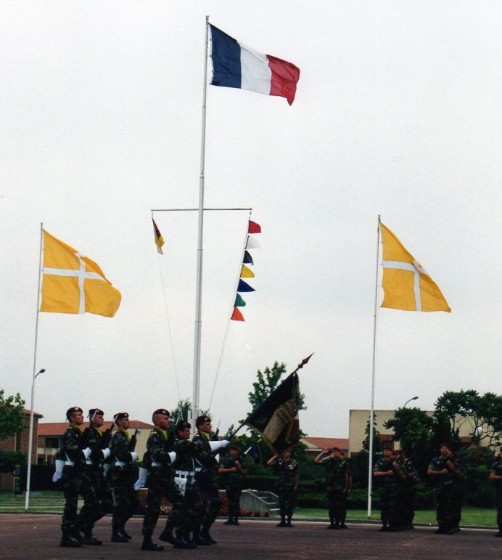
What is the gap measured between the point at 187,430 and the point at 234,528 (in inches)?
303

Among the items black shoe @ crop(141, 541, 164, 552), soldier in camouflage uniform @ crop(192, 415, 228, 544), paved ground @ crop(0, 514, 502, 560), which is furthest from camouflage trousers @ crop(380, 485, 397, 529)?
black shoe @ crop(141, 541, 164, 552)

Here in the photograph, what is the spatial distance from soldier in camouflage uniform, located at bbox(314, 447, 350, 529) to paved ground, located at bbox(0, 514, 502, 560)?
0.39 meters

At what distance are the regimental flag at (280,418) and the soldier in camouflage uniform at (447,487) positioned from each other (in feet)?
19.5

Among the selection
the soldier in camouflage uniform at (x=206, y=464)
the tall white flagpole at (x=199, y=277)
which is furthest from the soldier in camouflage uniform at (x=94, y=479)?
the tall white flagpole at (x=199, y=277)

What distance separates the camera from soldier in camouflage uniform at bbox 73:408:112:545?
17.4 meters

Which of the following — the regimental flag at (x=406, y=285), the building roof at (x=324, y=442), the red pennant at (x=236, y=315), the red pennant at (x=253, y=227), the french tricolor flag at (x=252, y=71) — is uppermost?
the french tricolor flag at (x=252, y=71)

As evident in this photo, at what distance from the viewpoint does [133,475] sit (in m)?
18.1

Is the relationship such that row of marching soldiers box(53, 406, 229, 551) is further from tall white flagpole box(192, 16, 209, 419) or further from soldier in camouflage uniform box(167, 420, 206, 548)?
tall white flagpole box(192, 16, 209, 419)

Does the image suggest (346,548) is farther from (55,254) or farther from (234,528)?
(55,254)

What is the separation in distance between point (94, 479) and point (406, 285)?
13.4m

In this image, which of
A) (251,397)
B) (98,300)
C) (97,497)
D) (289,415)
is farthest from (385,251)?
(251,397)

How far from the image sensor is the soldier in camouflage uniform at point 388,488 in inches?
933

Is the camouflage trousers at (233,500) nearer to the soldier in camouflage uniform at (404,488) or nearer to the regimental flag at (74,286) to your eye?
the soldier in camouflage uniform at (404,488)

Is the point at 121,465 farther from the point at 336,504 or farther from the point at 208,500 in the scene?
the point at 336,504
